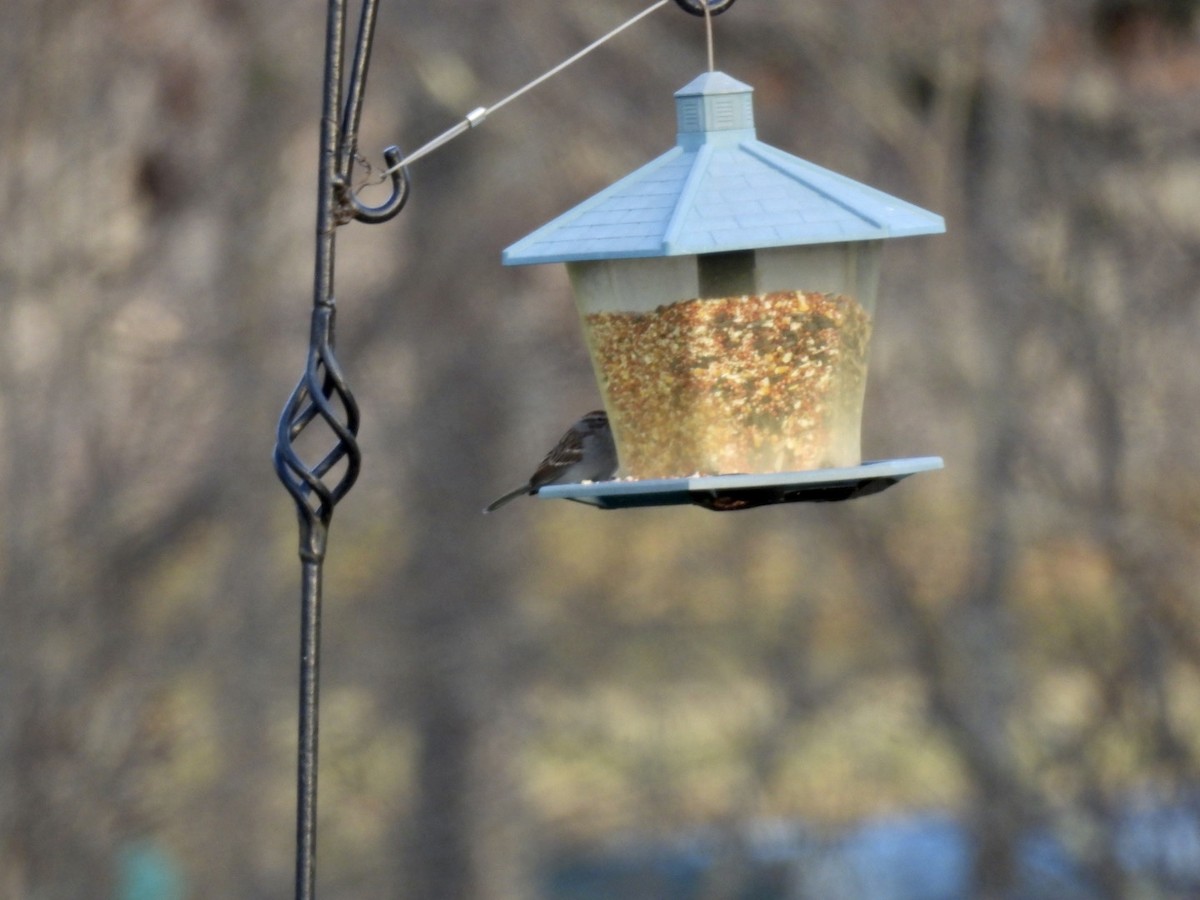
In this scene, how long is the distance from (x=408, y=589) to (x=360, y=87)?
779 cm

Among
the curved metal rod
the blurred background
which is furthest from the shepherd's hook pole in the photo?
the blurred background

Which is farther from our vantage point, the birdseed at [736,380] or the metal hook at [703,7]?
the birdseed at [736,380]

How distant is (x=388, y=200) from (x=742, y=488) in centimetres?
79

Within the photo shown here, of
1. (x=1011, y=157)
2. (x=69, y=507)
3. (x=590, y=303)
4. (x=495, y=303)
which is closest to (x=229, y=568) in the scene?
(x=69, y=507)

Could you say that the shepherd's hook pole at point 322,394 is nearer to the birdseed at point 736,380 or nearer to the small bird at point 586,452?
the birdseed at point 736,380

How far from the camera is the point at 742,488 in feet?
10.5

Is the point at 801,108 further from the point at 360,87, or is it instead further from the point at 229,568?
the point at 360,87

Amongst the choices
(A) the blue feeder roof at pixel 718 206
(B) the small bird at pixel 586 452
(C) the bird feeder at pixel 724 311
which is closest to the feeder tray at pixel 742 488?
(C) the bird feeder at pixel 724 311

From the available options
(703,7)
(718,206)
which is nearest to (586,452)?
(718,206)

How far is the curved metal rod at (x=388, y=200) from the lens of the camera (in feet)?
9.55

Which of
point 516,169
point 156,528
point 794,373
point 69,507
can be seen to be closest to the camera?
point 794,373

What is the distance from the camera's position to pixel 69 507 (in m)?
8.50

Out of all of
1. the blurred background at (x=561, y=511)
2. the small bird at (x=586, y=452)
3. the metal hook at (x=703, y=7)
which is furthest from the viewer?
the blurred background at (x=561, y=511)

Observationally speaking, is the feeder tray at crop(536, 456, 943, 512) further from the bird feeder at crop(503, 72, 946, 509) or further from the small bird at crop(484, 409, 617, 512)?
the small bird at crop(484, 409, 617, 512)
